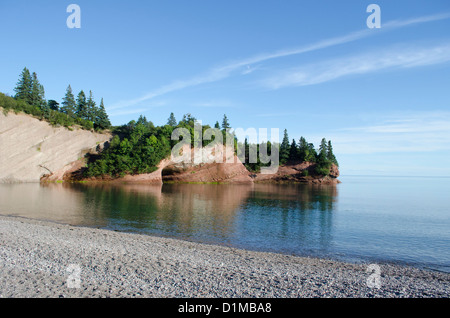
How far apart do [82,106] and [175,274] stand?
79682mm

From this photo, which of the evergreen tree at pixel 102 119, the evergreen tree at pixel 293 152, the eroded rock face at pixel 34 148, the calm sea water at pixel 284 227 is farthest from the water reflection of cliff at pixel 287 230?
the evergreen tree at pixel 293 152

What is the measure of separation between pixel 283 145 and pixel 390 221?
233ft

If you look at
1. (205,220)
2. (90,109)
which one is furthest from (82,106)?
(205,220)

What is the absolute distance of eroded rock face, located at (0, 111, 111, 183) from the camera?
56969 mm

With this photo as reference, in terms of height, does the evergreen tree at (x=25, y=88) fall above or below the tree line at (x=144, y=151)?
above

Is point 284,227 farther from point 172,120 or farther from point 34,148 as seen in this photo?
point 172,120

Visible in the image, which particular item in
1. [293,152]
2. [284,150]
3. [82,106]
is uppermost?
[82,106]

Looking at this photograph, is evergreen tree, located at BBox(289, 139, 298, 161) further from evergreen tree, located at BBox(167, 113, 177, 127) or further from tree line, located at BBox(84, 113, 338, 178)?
evergreen tree, located at BBox(167, 113, 177, 127)

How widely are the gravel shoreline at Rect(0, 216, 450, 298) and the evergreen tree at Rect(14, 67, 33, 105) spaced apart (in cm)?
6663

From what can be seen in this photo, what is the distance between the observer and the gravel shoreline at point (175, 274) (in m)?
8.34

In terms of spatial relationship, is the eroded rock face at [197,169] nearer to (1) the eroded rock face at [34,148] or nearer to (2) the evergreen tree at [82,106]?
(1) the eroded rock face at [34,148]

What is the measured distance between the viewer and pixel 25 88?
68438 millimetres

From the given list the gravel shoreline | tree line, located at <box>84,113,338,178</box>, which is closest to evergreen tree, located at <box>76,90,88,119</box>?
tree line, located at <box>84,113,338,178</box>

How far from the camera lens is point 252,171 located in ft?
298
